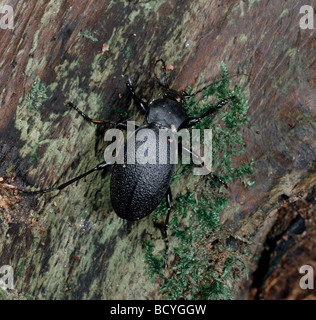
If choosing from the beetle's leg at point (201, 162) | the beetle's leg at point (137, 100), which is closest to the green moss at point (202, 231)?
the beetle's leg at point (201, 162)

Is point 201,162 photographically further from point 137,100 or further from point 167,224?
point 137,100

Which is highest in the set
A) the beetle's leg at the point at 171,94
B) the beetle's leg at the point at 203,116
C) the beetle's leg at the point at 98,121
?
the beetle's leg at the point at 171,94

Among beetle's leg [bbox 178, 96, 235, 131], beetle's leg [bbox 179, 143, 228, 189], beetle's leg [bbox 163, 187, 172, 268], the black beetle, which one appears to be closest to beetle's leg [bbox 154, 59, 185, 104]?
the black beetle

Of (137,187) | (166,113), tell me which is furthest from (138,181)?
(166,113)

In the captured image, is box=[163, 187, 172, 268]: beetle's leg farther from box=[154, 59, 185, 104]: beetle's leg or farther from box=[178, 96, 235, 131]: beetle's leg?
box=[154, 59, 185, 104]: beetle's leg

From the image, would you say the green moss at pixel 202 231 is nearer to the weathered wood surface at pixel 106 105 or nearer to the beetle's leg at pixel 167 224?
the beetle's leg at pixel 167 224
